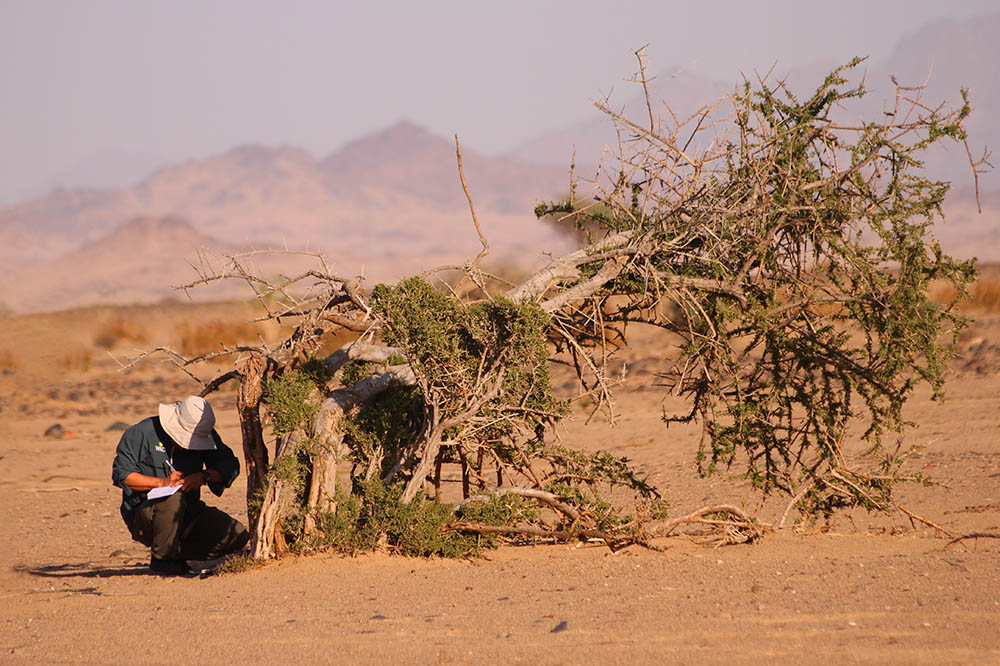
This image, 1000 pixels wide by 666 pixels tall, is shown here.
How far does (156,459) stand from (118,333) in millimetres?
22301

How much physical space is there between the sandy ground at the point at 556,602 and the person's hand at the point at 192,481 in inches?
25.0

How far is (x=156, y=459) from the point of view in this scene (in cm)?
678

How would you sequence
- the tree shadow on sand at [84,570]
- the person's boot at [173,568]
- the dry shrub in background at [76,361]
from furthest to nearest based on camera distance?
the dry shrub in background at [76,361] < the tree shadow on sand at [84,570] < the person's boot at [173,568]

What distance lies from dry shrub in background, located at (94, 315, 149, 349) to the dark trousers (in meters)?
20.2

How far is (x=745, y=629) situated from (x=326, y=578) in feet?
8.41

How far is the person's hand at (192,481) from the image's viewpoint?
6.78 metres

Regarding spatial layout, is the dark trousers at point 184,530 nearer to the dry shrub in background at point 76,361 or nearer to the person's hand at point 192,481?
the person's hand at point 192,481

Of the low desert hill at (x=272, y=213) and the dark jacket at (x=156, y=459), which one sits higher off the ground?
the low desert hill at (x=272, y=213)

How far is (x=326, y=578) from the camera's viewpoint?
6.13 metres

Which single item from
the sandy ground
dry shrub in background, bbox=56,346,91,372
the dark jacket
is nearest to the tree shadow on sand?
the sandy ground

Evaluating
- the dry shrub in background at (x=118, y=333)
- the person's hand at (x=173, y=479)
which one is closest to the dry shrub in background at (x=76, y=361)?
the dry shrub in background at (x=118, y=333)

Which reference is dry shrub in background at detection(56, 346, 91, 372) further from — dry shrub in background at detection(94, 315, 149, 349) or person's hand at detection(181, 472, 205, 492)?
person's hand at detection(181, 472, 205, 492)

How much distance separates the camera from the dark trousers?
6738 mm

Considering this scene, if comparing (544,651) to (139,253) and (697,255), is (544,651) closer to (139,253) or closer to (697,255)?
(697,255)
